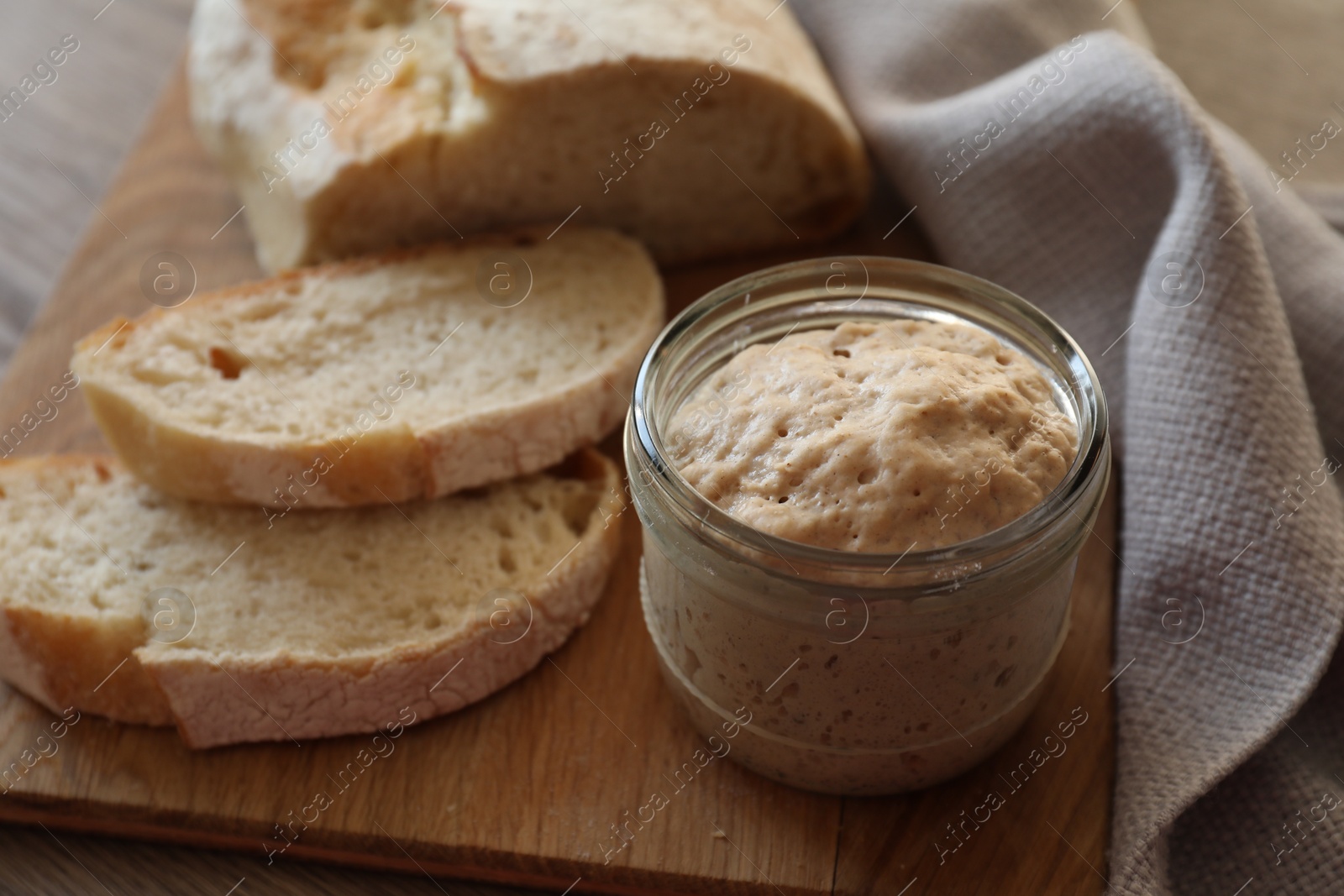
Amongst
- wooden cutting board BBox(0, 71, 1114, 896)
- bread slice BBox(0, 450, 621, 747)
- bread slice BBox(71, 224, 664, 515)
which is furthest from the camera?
bread slice BBox(71, 224, 664, 515)

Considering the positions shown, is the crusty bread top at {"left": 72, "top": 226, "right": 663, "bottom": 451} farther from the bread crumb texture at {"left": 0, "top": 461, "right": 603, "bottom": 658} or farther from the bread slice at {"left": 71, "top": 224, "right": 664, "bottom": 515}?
the bread crumb texture at {"left": 0, "top": 461, "right": 603, "bottom": 658}

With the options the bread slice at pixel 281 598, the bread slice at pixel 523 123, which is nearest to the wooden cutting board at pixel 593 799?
the bread slice at pixel 281 598

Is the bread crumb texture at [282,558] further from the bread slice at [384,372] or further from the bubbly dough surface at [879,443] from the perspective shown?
the bubbly dough surface at [879,443]

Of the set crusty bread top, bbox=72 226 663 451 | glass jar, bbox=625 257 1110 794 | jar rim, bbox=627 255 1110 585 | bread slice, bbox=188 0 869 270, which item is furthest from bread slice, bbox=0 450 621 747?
bread slice, bbox=188 0 869 270

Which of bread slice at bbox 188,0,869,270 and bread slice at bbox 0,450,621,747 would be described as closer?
bread slice at bbox 0,450,621,747

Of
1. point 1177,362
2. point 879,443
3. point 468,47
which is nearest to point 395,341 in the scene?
point 468,47

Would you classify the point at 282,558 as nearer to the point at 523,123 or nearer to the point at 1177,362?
the point at 523,123
